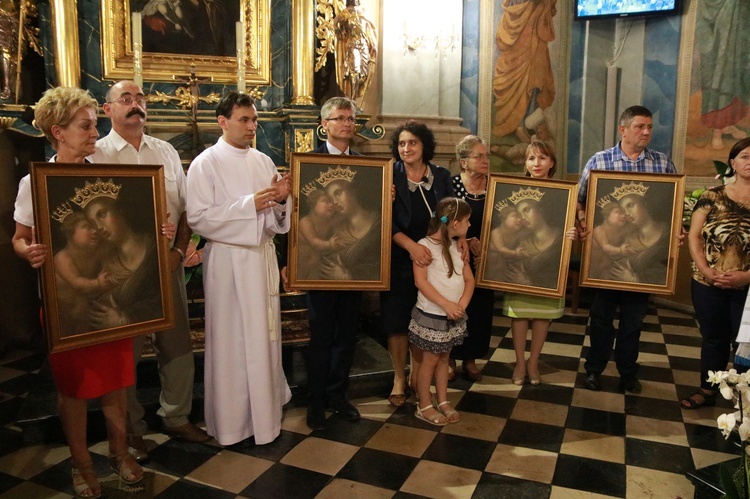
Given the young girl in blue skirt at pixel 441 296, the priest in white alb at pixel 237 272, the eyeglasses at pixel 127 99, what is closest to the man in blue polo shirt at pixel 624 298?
the young girl in blue skirt at pixel 441 296

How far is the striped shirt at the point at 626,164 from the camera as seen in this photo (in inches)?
168

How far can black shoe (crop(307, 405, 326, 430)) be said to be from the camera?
12.4 ft

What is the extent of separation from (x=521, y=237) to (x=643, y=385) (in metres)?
1.56

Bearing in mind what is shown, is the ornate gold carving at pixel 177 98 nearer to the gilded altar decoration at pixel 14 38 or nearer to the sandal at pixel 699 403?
the gilded altar decoration at pixel 14 38

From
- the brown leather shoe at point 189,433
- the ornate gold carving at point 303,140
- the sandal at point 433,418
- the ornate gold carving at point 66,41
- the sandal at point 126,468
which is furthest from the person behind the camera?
the ornate gold carving at point 303,140

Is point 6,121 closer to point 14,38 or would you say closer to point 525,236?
point 14,38

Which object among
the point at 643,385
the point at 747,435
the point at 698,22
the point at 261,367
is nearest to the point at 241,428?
the point at 261,367

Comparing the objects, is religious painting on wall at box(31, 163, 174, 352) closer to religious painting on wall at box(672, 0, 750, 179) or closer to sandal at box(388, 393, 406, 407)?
sandal at box(388, 393, 406, 407)

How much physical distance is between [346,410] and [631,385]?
2.09 m

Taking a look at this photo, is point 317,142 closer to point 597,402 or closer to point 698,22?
point 597,402

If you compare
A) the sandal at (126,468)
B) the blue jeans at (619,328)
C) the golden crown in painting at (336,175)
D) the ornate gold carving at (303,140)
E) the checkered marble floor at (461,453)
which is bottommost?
the checkered marble floor at (461,453)

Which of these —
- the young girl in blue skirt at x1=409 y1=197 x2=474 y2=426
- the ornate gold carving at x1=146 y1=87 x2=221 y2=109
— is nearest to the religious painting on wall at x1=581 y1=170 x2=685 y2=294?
the young girl in blue skirt at x1=409 y1=197 x2=474 y2=426

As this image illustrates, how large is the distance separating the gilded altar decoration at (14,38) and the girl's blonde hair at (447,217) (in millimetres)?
3406

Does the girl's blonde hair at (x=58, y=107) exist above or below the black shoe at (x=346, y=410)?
above
